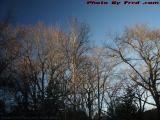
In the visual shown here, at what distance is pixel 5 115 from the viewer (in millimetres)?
32625

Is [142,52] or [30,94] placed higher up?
[142,52]

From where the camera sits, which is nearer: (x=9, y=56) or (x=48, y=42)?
(x=9, y=56)

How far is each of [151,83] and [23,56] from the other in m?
16.6

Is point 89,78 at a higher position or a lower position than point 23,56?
lower

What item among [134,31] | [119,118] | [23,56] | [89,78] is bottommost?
[119,118]

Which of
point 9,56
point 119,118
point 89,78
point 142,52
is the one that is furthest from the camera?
point 89,78

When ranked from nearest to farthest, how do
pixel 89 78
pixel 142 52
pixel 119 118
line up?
pixel 142 52
pixel 119 118
pixel 89 78

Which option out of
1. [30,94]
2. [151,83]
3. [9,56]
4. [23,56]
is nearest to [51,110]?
[30,94]

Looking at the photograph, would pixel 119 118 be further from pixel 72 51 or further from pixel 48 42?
pixel 48 42

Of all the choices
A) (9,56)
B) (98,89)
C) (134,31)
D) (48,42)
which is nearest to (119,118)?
(98,89)

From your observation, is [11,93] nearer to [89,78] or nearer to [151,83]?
[89,78]

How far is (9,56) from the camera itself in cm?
2831

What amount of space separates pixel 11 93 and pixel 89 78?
1131cm

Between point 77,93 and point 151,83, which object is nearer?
point 151,83
